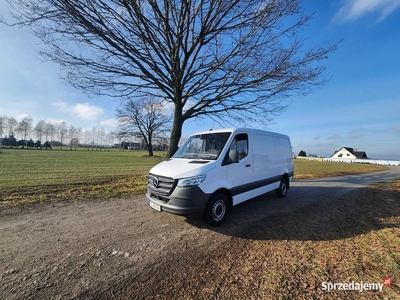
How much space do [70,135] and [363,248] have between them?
121m

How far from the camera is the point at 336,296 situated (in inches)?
92.0

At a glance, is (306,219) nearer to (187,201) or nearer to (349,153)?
(187,201)

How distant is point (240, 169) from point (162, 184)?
204cm

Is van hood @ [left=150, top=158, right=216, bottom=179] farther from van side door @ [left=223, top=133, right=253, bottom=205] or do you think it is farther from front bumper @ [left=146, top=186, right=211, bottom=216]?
van side door @ [left=223, top=133, right=253, bottom=205]

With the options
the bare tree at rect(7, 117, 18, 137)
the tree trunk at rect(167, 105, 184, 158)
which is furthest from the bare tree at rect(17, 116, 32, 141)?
the tree trunk at rect(167, 105, 184, 158)

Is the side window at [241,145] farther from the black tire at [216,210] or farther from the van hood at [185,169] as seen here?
the black tire at [216,210]

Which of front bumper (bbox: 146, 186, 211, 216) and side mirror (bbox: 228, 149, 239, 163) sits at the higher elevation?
Answer: side mirror (bbox: 228, 149, 239, 163)

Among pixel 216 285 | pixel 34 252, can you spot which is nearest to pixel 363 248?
pixel 216 285

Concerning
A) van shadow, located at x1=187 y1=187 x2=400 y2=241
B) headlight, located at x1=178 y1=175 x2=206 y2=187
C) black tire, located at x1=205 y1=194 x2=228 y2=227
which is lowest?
van shadow, located at x1=187 y1=187 x2=400 y2=241

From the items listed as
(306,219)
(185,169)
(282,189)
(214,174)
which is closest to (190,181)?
(185,169)

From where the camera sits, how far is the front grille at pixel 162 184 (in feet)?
13.6

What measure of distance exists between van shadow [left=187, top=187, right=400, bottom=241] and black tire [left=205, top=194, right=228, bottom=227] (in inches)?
6.4

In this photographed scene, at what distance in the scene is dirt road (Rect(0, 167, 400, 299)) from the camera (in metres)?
2.46

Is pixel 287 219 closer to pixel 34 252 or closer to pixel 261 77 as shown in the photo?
pixel 34 252
